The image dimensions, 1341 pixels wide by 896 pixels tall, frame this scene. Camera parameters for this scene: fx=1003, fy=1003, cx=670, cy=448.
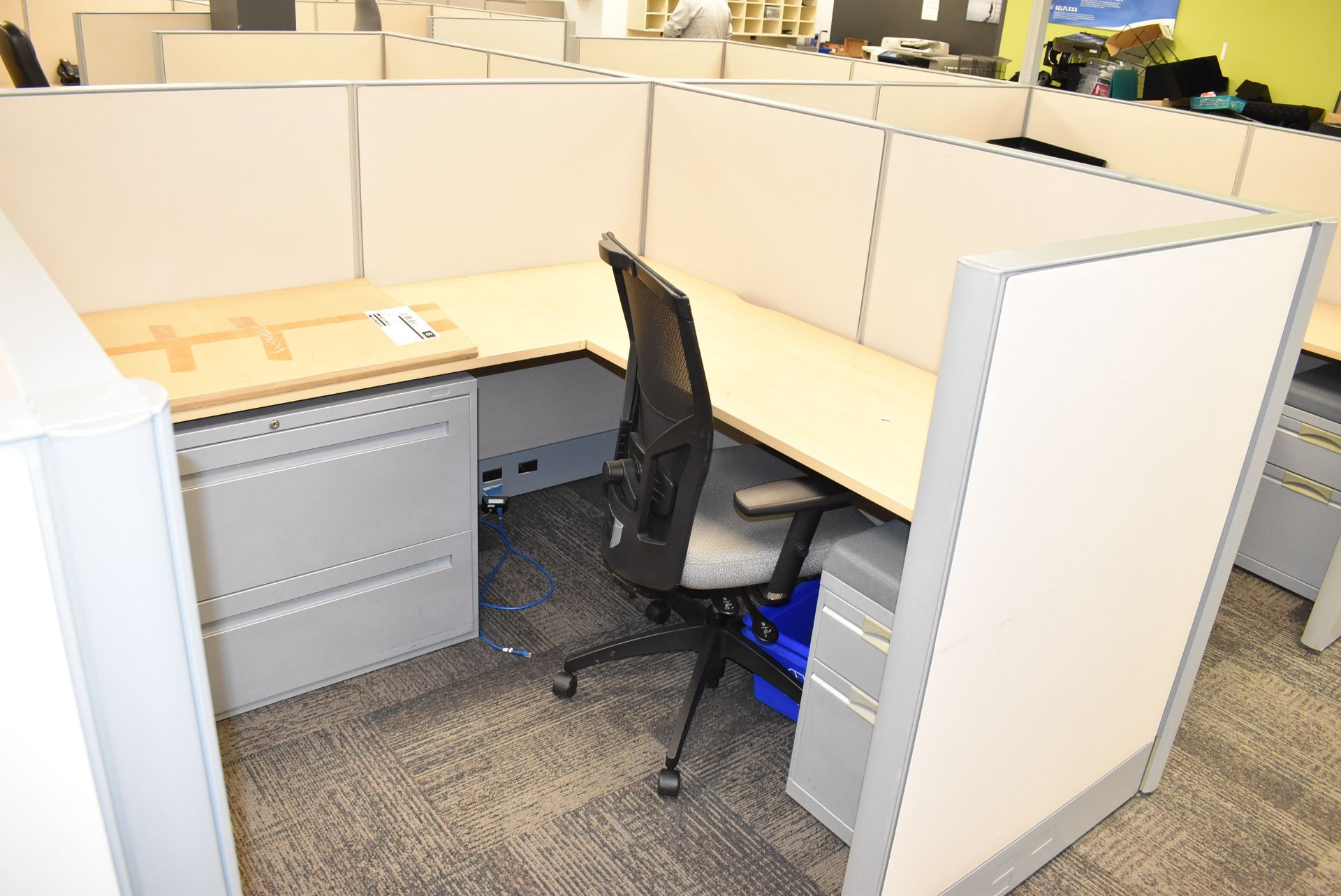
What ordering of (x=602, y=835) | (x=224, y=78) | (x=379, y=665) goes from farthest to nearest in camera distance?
(x=224, y=78) < (x=379, y=665) < (x=602, y=835)

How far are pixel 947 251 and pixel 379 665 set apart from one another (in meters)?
1.48

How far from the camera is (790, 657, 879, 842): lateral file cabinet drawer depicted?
1.70 meters

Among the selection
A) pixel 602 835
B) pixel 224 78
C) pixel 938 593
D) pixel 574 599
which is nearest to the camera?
pixel 938 593

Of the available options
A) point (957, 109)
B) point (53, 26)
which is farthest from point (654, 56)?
point (53, 26)

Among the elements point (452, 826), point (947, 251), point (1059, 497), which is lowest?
point (452, 826)

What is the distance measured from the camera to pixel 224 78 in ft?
12.3

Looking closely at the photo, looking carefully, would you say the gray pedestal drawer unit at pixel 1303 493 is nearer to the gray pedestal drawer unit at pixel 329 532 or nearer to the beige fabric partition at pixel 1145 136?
the beige fabric partition at pixel 1145 136

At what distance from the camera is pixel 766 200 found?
2.36 meters

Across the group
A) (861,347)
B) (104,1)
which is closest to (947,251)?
(861,347)

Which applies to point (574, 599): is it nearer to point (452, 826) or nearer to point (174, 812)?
point (452, 826)

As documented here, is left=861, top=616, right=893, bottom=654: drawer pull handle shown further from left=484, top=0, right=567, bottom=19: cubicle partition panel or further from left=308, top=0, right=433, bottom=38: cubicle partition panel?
left=484, top=0, right=567, bottom=19: cubicle partition panel

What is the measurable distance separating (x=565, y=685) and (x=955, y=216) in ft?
4.08

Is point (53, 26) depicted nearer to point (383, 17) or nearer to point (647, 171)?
point (383, 17)

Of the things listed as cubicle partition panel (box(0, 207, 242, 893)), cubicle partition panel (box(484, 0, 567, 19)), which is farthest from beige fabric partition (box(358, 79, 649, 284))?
cubicle partition panel (box(484, 0, 567, 19))
